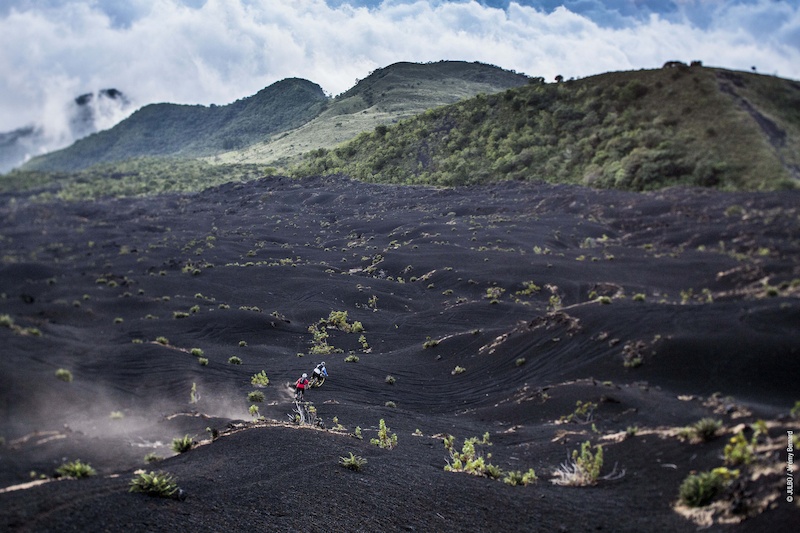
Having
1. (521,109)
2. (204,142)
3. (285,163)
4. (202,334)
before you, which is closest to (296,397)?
(202,334)

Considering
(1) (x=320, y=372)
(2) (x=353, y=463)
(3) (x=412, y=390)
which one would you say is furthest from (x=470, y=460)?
(3) (x=412, y=390)

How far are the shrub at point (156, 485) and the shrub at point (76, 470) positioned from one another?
5.65ft

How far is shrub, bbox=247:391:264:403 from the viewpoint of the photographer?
15311 mm

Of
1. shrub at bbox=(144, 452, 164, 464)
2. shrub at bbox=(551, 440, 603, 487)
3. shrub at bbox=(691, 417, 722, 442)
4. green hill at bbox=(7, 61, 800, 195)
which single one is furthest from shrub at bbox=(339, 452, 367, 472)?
green hill at bbox=(7, 61, 800, 195)

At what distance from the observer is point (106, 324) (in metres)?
4.88

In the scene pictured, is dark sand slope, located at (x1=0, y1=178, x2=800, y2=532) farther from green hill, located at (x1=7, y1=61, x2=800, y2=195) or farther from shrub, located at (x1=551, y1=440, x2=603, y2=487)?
green hill, located at (x1=7, y1=61, x2=800, y2=195)

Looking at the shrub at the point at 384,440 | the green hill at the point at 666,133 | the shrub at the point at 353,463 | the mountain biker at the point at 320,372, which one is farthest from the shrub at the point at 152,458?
the mountain biker at the point at 320,372

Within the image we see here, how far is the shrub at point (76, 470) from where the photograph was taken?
396cm

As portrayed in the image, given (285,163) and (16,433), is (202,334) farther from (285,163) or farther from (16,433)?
(285,163)

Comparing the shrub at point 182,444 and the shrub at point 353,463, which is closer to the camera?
the shrub at point 182,444

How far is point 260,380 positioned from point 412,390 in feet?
19.8

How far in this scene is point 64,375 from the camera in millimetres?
3799

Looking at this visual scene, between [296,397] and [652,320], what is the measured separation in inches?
435

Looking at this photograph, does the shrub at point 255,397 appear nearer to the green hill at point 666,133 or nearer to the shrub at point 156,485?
the shrub at point 156,485
